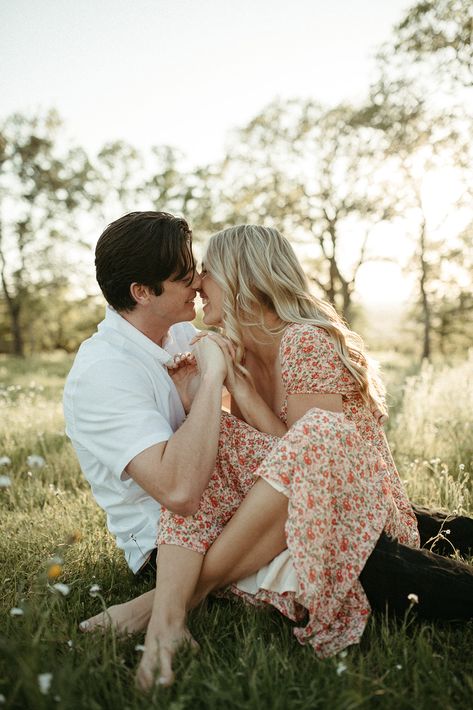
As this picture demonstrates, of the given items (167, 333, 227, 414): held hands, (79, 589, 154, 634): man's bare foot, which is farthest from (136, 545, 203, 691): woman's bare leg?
(167, 333, 227, 414): held hands

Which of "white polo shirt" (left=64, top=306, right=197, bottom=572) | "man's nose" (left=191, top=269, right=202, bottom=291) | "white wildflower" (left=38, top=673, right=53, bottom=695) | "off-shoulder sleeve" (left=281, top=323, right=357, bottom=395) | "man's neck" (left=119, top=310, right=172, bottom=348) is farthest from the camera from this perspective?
"man's nose" (left=191, top=269, right=202, bottom=291)

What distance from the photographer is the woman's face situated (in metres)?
3.39

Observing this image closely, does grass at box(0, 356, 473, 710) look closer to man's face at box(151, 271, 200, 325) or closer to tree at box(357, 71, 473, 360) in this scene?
man's face at box(151, 271, 200, 325)

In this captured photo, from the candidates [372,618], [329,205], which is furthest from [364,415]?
[329,205]

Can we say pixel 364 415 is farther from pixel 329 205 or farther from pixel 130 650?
pixel 329 205

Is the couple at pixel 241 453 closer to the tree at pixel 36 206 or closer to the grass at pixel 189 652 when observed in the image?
the grass at pixel 189 652

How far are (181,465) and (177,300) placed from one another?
3.56ft

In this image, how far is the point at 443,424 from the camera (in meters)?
5.55

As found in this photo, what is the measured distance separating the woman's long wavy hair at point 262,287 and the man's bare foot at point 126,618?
4.26 ft

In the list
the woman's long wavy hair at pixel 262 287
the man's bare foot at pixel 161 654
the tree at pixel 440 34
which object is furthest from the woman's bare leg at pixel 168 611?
the tree at pixel 440 34

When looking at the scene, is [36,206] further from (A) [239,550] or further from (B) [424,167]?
(A) [239,550]

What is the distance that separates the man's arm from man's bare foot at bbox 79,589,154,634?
45 cm

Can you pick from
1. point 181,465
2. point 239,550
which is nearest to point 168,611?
point 239,550

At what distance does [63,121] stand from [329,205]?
1138 centimetres
